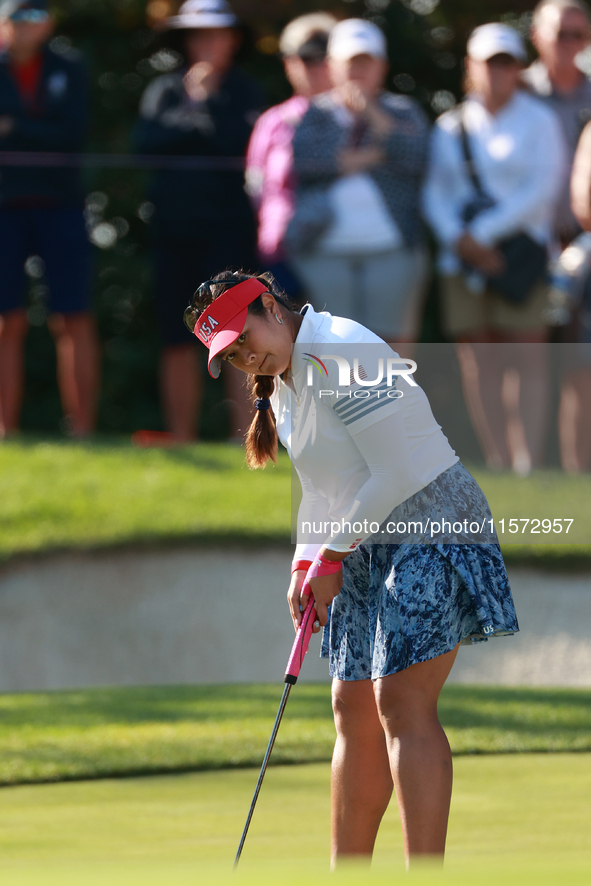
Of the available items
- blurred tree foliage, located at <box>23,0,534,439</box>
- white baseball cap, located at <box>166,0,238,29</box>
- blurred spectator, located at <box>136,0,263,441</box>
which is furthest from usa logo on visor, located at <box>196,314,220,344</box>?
Result: blurred tree foliage, located at <box>23,0,534,439</box>

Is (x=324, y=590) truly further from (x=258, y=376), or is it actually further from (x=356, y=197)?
(x=356, y=197)

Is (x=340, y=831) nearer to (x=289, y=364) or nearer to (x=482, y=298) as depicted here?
(x=289, y=364)

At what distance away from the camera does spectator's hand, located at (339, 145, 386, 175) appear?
22.3 ft

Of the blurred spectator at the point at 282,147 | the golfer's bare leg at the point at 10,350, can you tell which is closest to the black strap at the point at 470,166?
the blurred spectator at the point at 282,147

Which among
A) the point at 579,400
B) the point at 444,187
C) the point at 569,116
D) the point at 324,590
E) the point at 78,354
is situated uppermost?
the point at 569,116

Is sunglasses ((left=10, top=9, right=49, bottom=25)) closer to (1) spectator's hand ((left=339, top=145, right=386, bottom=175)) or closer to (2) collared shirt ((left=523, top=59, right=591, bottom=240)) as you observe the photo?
(1) spectator's hand ((left=339, top=145, right=386, bottom=175))

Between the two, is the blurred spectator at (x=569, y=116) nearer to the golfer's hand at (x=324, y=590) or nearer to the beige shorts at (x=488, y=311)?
the beige shorts at (x=488, y=311)

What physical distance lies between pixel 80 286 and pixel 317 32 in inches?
71.9

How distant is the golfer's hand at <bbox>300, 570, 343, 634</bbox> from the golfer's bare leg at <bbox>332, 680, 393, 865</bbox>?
19cm

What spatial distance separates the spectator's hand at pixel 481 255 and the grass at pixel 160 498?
1.06 m

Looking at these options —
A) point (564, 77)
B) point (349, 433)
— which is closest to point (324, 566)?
point (349, 433)

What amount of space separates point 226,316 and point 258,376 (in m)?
0.22

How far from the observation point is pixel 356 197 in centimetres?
682

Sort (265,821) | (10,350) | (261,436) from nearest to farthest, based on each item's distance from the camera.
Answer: (261,436) → (265,821) → (10,350)
